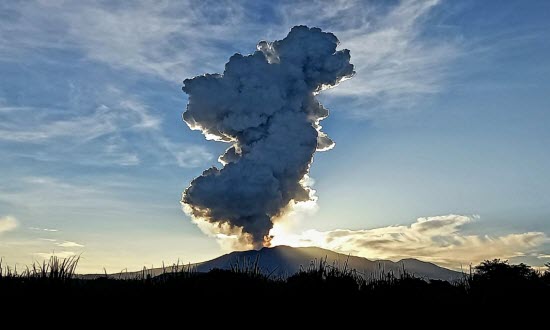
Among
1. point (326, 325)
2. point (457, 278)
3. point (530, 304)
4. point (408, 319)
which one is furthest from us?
point (457, 278)

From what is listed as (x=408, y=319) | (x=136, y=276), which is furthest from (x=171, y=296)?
(x=408, y=319)

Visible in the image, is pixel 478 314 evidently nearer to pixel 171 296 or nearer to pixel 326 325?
pixel 326 325

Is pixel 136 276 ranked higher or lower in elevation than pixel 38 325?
higher

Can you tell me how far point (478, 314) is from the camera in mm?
13383

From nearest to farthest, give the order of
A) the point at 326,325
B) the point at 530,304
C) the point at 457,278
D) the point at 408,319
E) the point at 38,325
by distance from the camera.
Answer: the point at 38,325 → the point at 326,325 → the point at 408,319 → the point at 530,304 → the point at 457,278

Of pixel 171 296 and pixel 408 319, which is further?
pixel 408 319

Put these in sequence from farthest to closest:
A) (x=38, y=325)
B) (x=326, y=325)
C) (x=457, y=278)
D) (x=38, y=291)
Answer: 1. (x=457, y=278)
2. (x=326, y=325)
3. (x=38, y=291)
4. (x=38, y=325)

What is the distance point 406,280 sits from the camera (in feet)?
48.5

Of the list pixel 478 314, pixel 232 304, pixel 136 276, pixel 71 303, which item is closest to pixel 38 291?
pixel 71 303

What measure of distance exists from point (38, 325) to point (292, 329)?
14.7ft

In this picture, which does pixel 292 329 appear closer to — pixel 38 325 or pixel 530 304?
pixel 38 325

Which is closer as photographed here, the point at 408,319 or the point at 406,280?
the point at 408,319

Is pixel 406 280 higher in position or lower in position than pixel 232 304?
higher

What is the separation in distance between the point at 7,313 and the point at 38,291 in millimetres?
823
